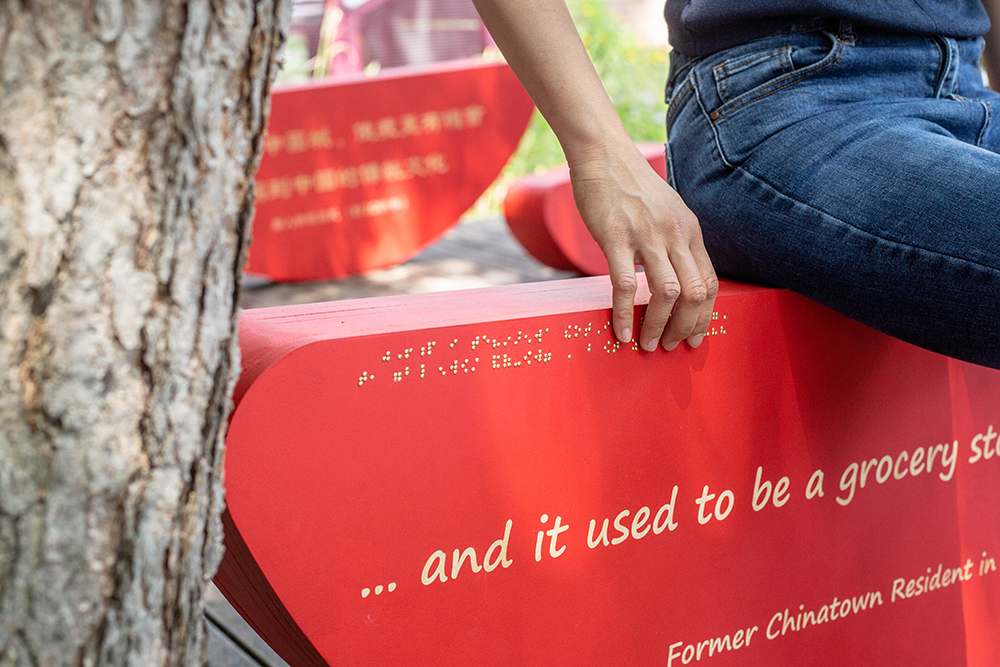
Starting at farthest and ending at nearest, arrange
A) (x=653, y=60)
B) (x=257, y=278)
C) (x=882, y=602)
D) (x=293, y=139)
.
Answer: (x=653, y=60)
(x=257, y=278)
(x=293, y=139)
(x=882, y=602)

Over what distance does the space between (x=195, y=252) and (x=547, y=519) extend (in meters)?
0.45

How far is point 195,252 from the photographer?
22.4 inches

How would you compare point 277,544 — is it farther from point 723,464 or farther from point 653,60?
point 653,60

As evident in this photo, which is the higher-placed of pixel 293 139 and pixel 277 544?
pixel 277 544

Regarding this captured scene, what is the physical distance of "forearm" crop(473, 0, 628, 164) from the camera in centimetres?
90

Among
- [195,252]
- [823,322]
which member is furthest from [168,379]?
[823,322]

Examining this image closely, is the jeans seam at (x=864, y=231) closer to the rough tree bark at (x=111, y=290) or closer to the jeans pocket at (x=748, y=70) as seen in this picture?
the jeans pocket at (x=748, y=70)

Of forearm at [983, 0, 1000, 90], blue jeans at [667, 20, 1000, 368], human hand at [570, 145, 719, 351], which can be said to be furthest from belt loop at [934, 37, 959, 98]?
human hand at [570, 145, 719, 351]

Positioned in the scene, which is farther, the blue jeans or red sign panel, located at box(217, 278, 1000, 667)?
the blue jeans

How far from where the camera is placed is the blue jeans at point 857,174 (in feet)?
2.88

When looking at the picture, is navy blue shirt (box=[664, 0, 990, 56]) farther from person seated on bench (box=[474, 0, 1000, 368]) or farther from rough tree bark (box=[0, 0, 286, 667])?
rough tree bark (box=[0, 0, 286, 667])

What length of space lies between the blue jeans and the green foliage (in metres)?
3.52

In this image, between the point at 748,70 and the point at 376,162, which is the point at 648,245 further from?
the point at 376,162

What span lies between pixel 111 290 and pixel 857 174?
701 millimetres
